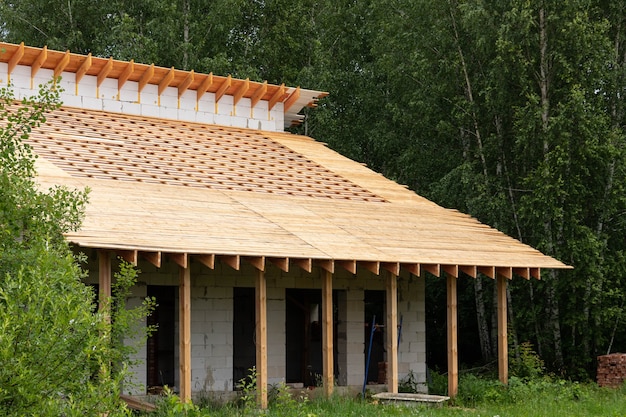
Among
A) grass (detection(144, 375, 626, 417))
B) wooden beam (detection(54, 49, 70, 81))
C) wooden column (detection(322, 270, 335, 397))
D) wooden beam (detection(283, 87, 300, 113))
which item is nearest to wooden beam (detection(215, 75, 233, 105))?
wooden beam (detection(283, 87, 300, 113))

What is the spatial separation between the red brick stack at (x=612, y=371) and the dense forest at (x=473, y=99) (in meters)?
1.79

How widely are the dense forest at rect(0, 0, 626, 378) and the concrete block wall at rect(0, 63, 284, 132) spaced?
5.75m

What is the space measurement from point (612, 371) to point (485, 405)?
5477 millimetres

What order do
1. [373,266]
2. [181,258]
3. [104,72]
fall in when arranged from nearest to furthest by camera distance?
[181,258] → [373,266] → [104,72]

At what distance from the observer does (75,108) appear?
837 inches

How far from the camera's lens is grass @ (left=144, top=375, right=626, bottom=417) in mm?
14531

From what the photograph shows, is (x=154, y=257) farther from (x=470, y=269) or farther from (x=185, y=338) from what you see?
(x=470, y=269)

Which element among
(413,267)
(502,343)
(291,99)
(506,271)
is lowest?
(502,343)

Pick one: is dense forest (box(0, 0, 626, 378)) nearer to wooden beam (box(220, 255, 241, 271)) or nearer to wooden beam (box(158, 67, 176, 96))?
wooden beam (box(158, 67, 176, 96))

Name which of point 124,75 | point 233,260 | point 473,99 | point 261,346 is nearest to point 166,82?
point 124,75

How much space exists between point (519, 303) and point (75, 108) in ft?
41.5

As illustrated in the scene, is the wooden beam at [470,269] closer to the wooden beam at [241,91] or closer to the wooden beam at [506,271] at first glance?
the wooden beam at [506,271]

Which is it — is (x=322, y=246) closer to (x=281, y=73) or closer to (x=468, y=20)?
(x=468, y=20)

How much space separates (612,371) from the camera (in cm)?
2131
